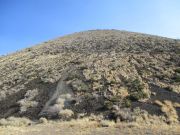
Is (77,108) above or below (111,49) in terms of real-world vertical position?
below

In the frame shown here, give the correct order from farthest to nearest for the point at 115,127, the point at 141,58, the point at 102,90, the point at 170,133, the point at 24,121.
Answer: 1. the point at 141,58
2. the point at 102,90
3. the point at 24,121
4. the point at 115,127
5. the point at 170,133

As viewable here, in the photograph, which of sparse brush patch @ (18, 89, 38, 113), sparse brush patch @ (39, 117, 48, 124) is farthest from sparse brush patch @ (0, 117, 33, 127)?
sparse brush patch @ (18, 89, 38, 113)

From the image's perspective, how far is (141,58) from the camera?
182 ft

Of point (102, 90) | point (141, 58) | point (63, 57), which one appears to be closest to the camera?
point (102, 90)

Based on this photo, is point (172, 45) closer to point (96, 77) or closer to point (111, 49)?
point (111, 49)

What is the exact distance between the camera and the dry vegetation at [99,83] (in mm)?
39375

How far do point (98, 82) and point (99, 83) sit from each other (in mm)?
369

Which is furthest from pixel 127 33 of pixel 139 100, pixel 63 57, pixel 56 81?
pixel 139 100

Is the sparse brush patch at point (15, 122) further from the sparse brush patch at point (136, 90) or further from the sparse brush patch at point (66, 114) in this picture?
the sparse brush patch at point (136, 90)

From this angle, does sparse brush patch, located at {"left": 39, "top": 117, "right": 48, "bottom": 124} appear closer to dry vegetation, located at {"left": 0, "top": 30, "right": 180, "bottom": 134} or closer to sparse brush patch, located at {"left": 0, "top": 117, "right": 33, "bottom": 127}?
dry vegetation, located at {"left": 0, "top": 30, "right": 180, "bottom": 134}

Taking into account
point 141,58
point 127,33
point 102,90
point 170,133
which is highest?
point 127,33

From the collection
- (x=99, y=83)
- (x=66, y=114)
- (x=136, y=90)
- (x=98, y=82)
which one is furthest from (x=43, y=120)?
(x=136, y=90)

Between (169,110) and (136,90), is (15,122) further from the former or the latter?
(169,110)

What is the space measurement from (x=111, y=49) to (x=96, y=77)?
54.7 ft
